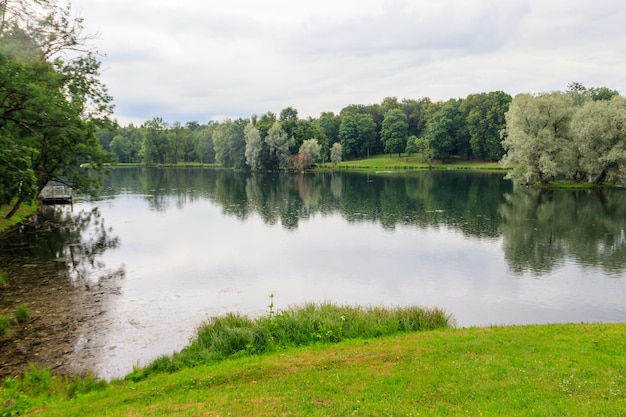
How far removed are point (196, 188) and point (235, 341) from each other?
190 feet

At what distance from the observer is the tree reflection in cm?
2300

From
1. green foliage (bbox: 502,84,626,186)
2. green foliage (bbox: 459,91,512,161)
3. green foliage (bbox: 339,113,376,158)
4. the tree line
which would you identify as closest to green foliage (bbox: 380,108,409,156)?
the tree line

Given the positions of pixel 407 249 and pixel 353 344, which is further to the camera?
pixel 407 249

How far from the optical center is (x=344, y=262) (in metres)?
23.9

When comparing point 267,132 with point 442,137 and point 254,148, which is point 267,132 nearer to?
point 254,148

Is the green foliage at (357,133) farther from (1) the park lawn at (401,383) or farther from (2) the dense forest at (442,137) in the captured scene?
(1) the park lawn at (401,383)

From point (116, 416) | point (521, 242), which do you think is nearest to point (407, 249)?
point (521, 242)

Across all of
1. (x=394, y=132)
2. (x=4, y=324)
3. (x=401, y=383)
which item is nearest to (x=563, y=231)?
(x=401, y=383)

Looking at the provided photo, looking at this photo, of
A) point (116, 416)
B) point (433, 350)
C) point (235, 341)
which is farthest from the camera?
point (235, 341)

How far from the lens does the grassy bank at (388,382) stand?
283 inches

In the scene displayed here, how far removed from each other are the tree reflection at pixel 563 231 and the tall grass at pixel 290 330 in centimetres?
1084

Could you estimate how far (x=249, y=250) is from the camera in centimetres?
2678

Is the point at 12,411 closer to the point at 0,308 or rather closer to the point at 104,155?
the point at 0,308

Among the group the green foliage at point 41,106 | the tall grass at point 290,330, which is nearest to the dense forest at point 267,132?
the green foliage at point 41,106
